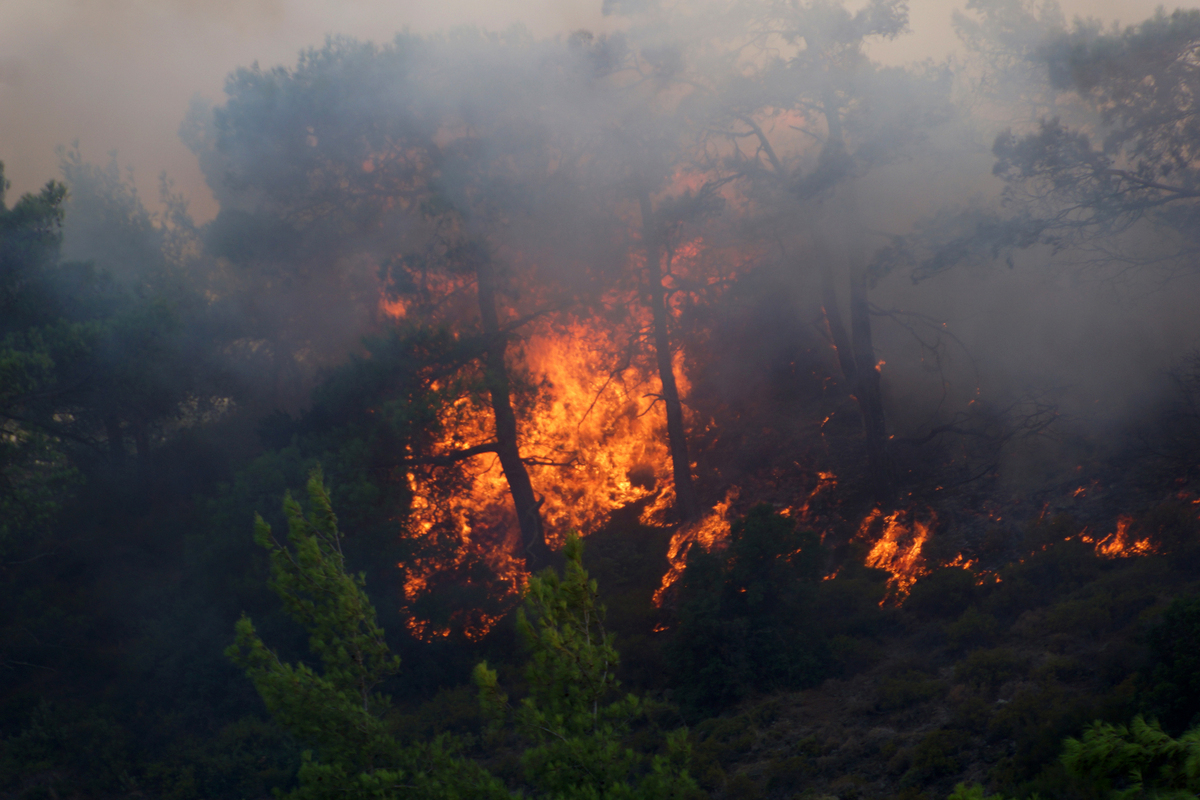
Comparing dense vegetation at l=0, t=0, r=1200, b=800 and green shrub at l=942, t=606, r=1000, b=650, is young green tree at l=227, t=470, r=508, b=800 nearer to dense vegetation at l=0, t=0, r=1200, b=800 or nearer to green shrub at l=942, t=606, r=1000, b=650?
dense vegetation at l=0, t=0, r=1200, b=800

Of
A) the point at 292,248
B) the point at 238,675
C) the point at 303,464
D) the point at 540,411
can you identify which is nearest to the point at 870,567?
the point at 540,411

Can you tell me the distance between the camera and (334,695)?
5238 mm

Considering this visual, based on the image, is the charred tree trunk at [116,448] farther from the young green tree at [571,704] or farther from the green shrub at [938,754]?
the green shrub at [938,754]

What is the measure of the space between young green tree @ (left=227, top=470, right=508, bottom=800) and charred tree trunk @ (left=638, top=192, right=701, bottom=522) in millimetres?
10901

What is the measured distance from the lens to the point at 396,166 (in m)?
15.4

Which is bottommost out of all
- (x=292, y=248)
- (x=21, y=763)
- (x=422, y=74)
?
(x=21, y=763)

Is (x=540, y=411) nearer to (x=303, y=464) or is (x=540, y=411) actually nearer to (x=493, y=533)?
(x=493, y=533)

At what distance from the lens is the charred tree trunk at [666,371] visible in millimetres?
15477

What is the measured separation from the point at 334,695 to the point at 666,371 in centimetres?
1158

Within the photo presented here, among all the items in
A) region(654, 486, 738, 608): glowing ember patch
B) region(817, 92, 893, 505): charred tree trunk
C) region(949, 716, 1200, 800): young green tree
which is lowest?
region(949, 716, 1200, 800): young green tree

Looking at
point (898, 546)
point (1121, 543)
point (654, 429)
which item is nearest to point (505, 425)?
point (654, 429)

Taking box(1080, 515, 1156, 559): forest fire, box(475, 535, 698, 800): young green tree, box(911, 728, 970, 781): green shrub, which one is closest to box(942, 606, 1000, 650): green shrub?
box(1080, 515, 1156, 559): forest fire

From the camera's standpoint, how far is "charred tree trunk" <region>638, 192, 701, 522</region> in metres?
15.5

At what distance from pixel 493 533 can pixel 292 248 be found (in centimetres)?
795
